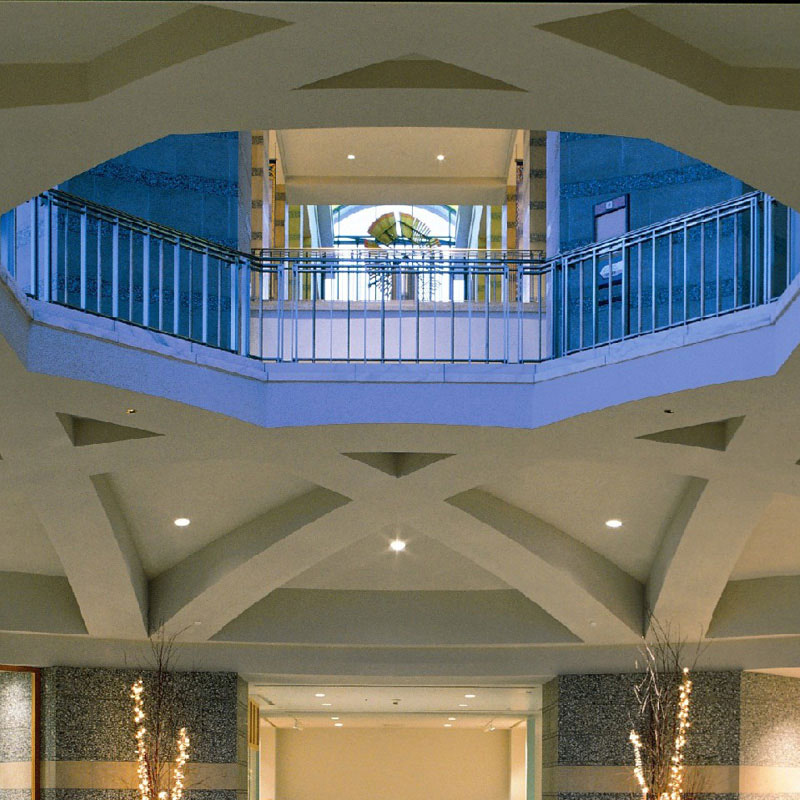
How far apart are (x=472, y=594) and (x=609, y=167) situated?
19.7ft

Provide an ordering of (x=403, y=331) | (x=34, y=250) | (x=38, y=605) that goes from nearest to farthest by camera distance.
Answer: (x=34, y=250) → (x=403, y=331) → (x=38, y=605)

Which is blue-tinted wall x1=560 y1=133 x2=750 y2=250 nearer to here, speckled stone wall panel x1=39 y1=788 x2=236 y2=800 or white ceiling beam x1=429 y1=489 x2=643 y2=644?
white ceiling beam x1=429 y1=489 x2=643 y2=644

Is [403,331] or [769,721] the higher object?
[403,331]

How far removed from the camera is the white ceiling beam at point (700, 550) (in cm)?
1249

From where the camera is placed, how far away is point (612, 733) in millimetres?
16844

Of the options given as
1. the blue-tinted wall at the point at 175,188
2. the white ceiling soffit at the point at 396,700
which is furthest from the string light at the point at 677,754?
the blue-tinted wall at the point at 175,188

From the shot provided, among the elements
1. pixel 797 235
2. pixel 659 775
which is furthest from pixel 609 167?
pixel 659 775

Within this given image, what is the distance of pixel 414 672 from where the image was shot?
16.9m

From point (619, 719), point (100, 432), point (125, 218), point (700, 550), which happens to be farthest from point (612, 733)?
point (125, 218)

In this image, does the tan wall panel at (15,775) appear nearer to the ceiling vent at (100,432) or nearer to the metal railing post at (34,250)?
the ceiling vent at (100,432)

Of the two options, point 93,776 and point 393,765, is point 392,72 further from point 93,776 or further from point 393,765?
point 393,765

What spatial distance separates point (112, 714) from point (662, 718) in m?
7.07

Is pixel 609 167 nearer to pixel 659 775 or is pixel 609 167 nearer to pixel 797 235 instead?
pixel 797 235

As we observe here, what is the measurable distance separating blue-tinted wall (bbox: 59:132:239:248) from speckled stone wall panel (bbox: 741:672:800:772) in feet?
29.5
